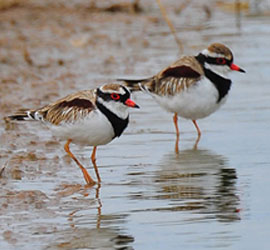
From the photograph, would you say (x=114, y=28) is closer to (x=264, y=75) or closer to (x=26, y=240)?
(x=264, y=75)

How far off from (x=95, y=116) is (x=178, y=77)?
6.32 feet

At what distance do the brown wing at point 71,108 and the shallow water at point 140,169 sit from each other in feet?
1.55

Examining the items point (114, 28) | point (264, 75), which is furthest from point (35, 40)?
point (264, 75)

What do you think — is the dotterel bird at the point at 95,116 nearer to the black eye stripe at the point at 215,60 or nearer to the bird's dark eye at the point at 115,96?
the bird's dark eye at the point at 115,96

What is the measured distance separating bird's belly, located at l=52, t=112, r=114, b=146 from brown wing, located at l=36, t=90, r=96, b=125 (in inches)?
2.3

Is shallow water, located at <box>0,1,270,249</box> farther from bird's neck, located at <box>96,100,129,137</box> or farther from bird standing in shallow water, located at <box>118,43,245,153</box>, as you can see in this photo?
bird's neck, located at <box>96,100,129,137</box>

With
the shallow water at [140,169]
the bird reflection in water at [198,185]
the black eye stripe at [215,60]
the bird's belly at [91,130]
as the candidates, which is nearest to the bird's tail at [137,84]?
the shallow water at [140,169]

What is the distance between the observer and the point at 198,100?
856 cm

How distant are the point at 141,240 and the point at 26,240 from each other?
0.74 metres

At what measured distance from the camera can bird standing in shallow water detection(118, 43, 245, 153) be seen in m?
8.59

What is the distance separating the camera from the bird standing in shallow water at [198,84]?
859 centimetres

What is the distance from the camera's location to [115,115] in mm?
7090

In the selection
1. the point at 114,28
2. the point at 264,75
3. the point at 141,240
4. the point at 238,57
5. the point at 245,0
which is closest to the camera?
the point at 141,240

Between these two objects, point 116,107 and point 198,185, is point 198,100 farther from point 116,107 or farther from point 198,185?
point 198,185
